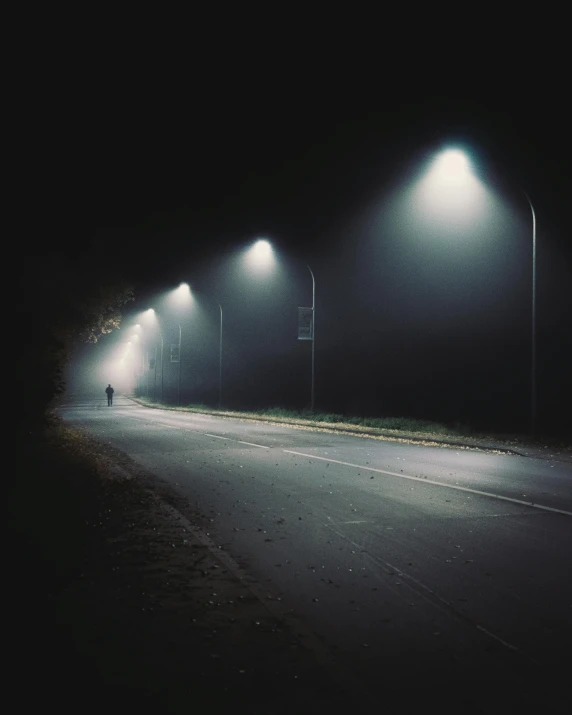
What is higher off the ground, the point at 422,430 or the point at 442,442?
the point at 442,442

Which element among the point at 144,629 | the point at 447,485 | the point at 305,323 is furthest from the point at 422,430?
the point at 144,629

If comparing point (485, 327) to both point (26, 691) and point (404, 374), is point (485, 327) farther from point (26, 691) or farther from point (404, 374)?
point (26, 691)

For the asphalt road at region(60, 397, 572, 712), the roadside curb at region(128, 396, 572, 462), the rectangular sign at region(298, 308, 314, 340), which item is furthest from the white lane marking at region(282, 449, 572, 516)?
the rectangular sign at region(298, 308, 314, 340)

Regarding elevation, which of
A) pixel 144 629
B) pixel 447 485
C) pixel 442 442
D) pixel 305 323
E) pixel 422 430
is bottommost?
pixel 422 430

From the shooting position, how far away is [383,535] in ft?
24.6

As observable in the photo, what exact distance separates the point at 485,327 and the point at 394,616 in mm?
38044

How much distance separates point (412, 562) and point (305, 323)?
964 inches

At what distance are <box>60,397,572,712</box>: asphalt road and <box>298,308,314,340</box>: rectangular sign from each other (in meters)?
16.8

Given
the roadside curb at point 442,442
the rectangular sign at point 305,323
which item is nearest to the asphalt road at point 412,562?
the roadside curb at point 442,442

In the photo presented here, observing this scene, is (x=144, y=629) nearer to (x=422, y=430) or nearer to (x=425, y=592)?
(x=425, y=592)

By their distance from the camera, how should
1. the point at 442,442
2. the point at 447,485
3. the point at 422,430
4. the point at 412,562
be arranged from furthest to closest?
the point at 422,430 < the point at 442,442 < the point at 447,485 < the point at 412,562

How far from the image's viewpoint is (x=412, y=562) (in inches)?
252

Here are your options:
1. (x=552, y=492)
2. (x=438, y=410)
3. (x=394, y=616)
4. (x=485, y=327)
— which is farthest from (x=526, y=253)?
(x=394, y=616)

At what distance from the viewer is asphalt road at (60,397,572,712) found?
13.4 feet
